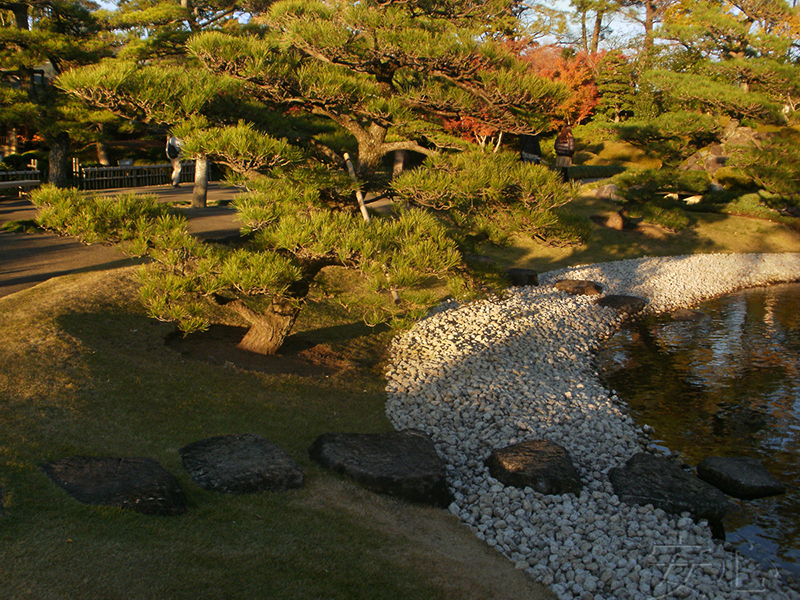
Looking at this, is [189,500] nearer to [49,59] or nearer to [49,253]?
[49,253]

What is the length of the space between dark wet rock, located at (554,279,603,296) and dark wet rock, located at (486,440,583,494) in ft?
25.3

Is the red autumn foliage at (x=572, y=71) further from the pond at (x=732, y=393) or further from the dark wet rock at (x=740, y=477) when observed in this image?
the dark wet rock at (x=740, y=477)

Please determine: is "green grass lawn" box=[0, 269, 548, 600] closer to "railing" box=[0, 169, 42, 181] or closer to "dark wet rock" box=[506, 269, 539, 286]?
"dark wet rock" box=[506, 269, 539, 286]

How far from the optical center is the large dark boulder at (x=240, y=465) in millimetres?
4230

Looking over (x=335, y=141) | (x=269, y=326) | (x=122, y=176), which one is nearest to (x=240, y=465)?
(x=269, y=326)

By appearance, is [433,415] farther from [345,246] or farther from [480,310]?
[480,310]

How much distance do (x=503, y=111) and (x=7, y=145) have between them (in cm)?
2444

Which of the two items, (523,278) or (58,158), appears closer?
(523,278)

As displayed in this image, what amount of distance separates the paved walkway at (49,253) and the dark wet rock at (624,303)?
7.59m

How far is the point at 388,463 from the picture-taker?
4812 mm

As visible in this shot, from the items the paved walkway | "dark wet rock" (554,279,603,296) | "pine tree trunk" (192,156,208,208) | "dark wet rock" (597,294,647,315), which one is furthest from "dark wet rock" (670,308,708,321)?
"pine tree trunk" (192,156,208,208)

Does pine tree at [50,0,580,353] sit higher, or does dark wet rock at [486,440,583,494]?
pine tree at [50,0,580,353]

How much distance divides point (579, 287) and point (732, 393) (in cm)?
520

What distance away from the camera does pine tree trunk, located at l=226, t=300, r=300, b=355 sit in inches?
274
